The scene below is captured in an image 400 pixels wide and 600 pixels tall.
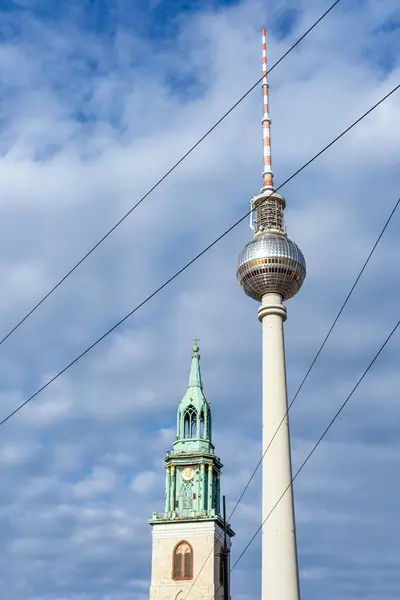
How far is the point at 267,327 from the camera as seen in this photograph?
76.5 m

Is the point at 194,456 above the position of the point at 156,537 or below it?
above

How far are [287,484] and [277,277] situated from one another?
17931mm

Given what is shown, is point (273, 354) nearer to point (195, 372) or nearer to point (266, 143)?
point (266, 143)

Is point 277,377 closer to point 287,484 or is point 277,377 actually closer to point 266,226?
point 287,484

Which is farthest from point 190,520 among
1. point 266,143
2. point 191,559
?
point 266,143

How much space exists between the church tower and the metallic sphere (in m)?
28.6

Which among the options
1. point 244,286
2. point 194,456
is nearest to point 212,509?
point 194,456

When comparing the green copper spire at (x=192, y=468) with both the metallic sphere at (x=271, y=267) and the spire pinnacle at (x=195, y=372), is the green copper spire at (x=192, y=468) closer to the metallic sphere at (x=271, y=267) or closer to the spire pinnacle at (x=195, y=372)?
the spire pinnacle at (x=195, y=372)

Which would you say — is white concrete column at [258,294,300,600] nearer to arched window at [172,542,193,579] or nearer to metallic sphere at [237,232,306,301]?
metallic sphere at [237,232,306,301]

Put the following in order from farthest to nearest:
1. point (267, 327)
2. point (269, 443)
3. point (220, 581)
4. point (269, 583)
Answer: point (220, 581), point (267, 327), point (269, 443), point (269, 583)

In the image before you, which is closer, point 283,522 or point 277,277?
point 283,522

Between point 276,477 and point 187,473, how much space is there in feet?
113

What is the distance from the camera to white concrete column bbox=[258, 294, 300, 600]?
66.3 metres

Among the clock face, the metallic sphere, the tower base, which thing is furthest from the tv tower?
the clock face
